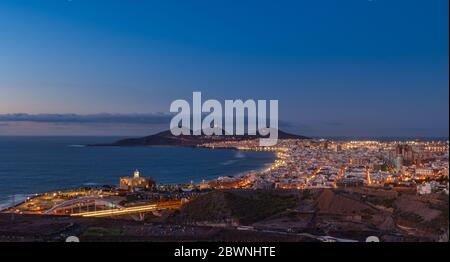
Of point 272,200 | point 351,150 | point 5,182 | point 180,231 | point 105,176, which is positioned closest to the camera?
point 180,231

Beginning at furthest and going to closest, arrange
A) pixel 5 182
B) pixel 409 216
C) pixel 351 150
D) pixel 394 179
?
1. pixel 351 150
2. pixel 5 182
3. pixel 394 179
4. pixel 409 216

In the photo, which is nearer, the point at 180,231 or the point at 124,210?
the point at 180,231

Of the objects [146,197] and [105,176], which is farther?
[105,176]

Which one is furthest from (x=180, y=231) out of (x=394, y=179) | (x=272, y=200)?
(x=394, y=179)

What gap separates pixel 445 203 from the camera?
10.2 meters

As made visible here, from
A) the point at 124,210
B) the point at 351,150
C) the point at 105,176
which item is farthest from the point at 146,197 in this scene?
the point at 351,150

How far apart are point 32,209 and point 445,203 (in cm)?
1050

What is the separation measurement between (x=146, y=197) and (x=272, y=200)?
4.99 metres

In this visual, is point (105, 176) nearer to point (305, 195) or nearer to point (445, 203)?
point (305, 195)

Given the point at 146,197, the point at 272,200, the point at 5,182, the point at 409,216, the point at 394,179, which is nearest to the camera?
the point at 409,216
